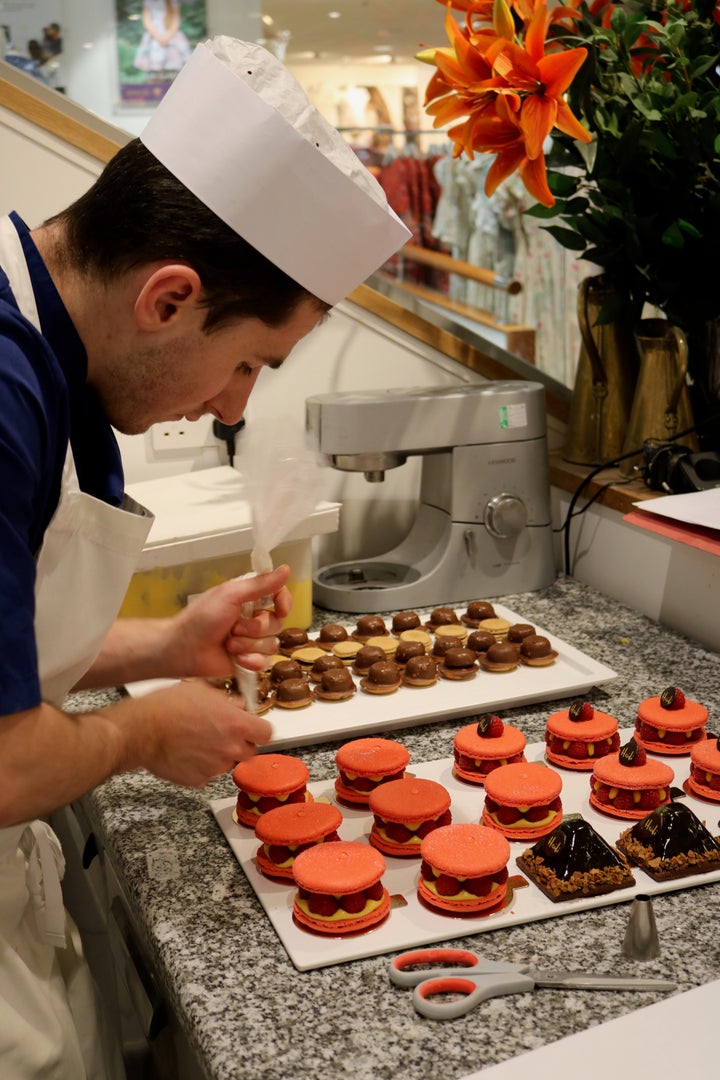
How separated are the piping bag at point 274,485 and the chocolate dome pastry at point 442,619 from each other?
53cm

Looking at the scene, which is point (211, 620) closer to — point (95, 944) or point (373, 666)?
point (373, 666)

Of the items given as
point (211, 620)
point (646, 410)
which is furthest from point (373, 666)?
point (646, 410)

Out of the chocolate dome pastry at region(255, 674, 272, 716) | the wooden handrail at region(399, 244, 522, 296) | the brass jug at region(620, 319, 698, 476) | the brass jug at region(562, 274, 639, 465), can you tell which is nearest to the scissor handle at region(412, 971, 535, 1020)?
the chocolate dome pastry at region(255, 674, 272, 716)

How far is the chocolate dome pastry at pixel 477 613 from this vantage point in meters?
1.55

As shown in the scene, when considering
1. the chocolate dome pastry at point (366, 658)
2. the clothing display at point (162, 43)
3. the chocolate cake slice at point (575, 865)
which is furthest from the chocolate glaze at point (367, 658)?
the clothing display at point (162, 43)

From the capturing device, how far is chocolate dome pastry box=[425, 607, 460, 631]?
1536 millimetres

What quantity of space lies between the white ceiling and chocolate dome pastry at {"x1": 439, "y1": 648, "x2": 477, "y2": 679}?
2252 millimetres

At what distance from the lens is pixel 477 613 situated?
155 cm

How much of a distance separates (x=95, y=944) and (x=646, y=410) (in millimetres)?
1123

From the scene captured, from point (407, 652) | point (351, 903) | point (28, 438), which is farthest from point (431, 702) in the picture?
point (28, 438)

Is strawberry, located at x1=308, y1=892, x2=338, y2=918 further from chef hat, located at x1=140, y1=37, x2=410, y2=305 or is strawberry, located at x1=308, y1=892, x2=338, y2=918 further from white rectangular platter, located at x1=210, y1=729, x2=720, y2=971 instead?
chef hat, located at x1=140, y1=37, x2=410, y2=305

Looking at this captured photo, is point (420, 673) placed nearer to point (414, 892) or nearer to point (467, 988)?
point (414, 892)

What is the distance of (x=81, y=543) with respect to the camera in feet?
3.07

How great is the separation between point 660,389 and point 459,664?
1.92 feet
